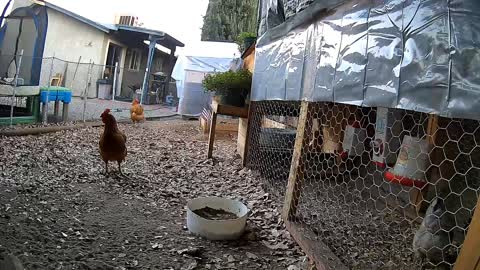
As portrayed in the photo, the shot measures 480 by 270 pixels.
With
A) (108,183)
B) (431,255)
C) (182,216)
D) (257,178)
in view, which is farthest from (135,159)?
(431,255)

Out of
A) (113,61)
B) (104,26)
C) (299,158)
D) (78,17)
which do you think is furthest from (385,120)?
(113,61)

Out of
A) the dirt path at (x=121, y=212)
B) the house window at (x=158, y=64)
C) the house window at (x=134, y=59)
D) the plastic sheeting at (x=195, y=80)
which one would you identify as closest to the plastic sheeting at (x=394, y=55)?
the dirt path at (x=121, y=212)

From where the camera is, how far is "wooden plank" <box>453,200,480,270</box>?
1.33 metres

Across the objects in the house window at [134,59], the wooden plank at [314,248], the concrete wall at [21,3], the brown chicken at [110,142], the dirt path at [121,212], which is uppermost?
the house window at [134,59]

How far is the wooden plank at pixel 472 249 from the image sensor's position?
1332 millimetres

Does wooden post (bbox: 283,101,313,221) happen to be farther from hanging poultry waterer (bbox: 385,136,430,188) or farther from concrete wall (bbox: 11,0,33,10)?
concrete wall (bbox: 11,0,33,10)

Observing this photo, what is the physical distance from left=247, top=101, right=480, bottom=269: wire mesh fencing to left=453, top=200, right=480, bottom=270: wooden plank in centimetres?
34

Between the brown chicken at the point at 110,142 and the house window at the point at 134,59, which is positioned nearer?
the brown chicken at the point at 110,142

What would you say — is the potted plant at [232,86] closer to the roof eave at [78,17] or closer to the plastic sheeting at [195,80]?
the plastic sheeting at [195,80]

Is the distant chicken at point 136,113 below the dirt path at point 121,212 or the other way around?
the other way around

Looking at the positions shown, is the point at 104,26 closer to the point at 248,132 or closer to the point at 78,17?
the point at 78,17

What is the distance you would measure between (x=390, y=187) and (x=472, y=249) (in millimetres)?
2032

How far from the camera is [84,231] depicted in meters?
2.64

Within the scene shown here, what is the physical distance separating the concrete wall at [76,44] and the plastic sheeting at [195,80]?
154 inches
